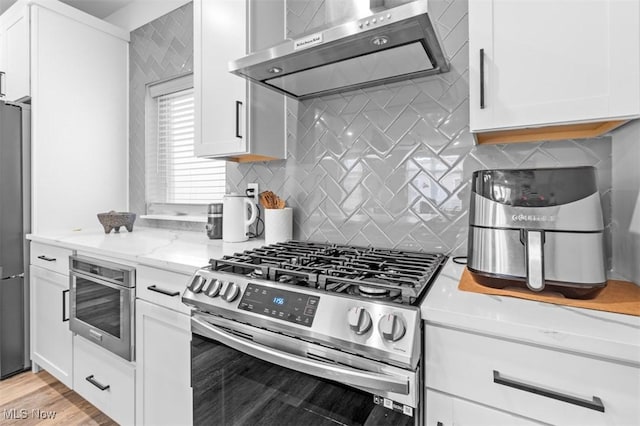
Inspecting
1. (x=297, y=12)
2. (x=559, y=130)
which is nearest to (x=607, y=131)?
(x=559, y=130)

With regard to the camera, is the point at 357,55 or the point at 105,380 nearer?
the point at 357,55

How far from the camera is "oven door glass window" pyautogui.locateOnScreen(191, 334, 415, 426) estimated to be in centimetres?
82

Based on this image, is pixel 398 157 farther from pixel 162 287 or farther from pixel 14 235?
pixel 14 235

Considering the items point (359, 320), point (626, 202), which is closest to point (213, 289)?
point (359, 320)

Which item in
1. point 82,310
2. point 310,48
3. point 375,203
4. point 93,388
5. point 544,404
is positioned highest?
point 310,48

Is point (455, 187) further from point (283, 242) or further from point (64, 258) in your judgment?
point (64, 258)

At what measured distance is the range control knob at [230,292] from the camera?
1.03 metres

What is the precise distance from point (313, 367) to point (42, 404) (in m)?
2.06

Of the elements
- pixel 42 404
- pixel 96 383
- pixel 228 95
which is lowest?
pixel 42 404

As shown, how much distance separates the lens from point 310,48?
1166 millimetres

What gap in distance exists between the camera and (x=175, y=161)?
8.44ft

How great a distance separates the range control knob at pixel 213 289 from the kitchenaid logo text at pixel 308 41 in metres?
0.91

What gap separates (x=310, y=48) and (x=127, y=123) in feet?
7.61

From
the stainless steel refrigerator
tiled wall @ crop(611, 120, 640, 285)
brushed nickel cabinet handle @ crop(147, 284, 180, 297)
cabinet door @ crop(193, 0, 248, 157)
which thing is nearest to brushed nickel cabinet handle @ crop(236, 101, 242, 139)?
cabinet door @ crop(193, 0, 248, 157)
